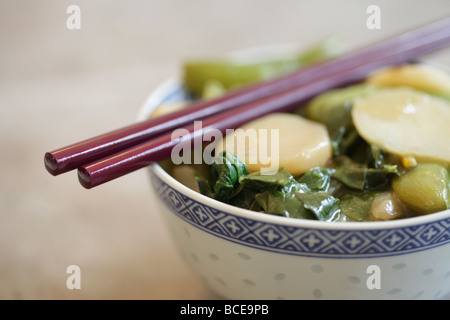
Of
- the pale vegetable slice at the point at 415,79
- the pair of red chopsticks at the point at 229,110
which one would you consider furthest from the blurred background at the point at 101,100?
the pale vegetable slice at the point at 415,79

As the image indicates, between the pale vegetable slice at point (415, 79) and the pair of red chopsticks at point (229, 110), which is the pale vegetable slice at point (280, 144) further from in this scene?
the pale vegetable slice at point (415, 79)

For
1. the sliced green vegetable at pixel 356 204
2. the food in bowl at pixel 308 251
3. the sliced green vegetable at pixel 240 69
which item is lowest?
the food in bowl at pixel 308 251

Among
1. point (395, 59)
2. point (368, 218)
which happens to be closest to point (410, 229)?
point (368, 218)
